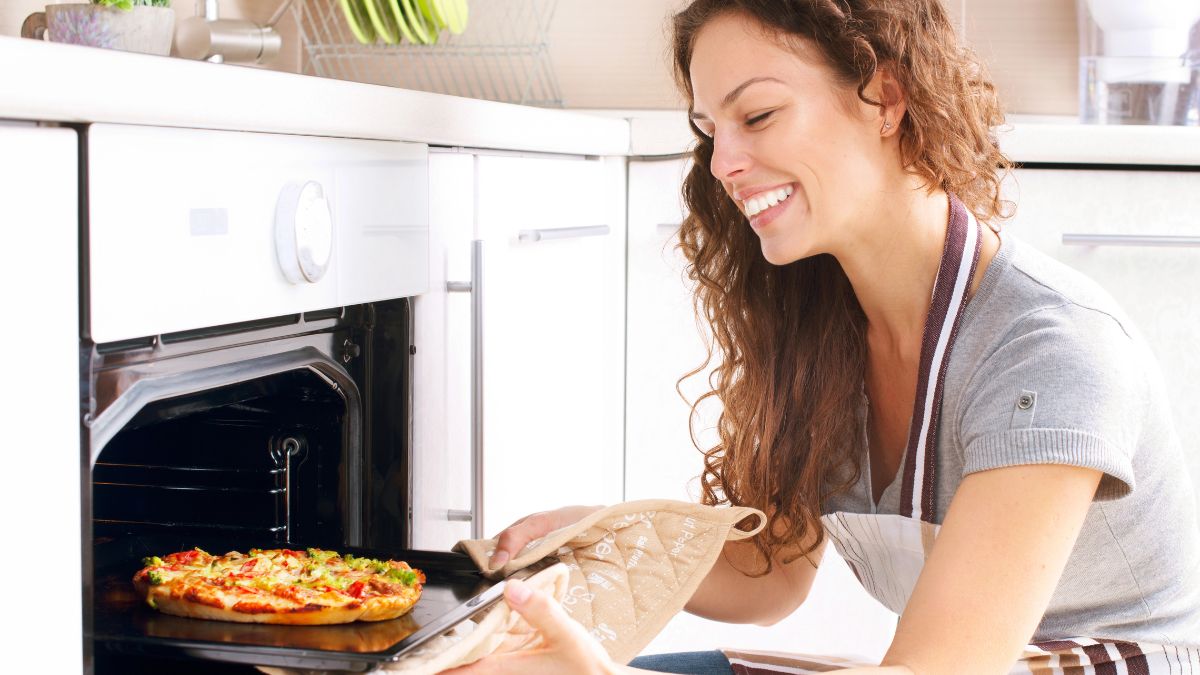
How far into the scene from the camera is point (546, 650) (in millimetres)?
820

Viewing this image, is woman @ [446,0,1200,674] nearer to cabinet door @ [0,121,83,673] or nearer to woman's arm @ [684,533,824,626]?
woman's arm @ [684,533,824,626]

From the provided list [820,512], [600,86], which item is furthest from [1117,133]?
[600,86]

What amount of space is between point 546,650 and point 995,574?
0.36m

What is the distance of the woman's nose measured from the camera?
1.17 meters

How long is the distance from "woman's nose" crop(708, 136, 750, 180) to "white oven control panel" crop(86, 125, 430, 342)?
10.8 inches

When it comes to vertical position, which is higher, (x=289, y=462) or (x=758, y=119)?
(x=758, y=119)

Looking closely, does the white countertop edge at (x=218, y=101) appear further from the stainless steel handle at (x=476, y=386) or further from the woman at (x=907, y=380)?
the woman at (x=907, y=380)

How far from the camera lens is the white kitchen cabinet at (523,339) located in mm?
1259

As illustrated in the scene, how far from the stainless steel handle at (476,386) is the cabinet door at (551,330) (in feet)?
0.06

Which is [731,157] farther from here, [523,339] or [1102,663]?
[1102,663]

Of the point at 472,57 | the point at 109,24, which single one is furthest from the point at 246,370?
the point at 472,57

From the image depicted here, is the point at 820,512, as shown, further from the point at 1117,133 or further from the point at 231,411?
the point at 1117,133

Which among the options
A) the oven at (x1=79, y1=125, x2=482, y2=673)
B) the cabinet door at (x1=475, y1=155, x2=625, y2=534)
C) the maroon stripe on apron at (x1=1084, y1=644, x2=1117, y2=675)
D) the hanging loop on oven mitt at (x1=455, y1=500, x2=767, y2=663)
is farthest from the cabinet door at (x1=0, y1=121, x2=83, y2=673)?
the maroon stripe on apron at (x1=1084, y1=644, x2=1117, y2=675)

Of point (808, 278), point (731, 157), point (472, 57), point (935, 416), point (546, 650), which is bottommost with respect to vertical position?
point (546, 650)
